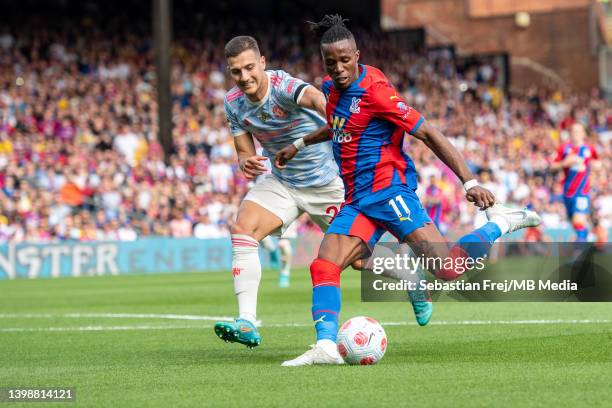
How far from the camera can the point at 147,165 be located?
25531mm

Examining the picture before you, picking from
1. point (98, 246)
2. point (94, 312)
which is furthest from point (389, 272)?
point (98, 246)

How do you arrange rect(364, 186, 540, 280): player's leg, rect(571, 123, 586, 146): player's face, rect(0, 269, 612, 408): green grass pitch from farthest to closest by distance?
1. rect(571, 123, 586, 146): player's face
2. rect(364, 186, 540, 280): player's leg
3. rect(0, 269, 612, 408): green grass pitch

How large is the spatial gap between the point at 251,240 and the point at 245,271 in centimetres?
24

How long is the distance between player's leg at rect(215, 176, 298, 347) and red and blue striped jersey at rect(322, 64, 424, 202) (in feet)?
3.16

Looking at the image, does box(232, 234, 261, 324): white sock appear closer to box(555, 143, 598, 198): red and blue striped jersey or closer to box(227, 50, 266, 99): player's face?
box(227, 50, 266, 99): player's face

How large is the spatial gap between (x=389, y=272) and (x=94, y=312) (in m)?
5.79

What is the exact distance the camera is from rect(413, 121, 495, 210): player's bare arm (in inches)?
287

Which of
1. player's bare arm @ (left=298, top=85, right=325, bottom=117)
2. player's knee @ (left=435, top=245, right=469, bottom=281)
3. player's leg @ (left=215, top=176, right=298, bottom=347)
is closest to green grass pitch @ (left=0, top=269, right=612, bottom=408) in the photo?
player's leg @ (left=215, top=176, right=298, bottom=347)

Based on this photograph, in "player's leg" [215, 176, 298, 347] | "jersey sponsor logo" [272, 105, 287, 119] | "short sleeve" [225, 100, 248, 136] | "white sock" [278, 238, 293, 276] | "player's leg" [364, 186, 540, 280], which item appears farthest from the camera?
"white sock" [278, 238, 293, 276]

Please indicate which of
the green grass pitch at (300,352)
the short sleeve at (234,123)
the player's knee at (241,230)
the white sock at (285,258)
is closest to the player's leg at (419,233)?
the green grass pitch at (300,352)

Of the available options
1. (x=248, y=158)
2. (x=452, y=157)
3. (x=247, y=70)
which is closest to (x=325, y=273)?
(x=452, y=157)

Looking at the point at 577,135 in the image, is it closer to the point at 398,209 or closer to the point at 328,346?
the point at 398,209

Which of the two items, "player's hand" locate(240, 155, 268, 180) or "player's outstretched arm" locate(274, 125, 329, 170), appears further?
"player's hand" locate(240, 155, 268, 180)

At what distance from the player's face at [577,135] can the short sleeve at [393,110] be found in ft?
35.4
